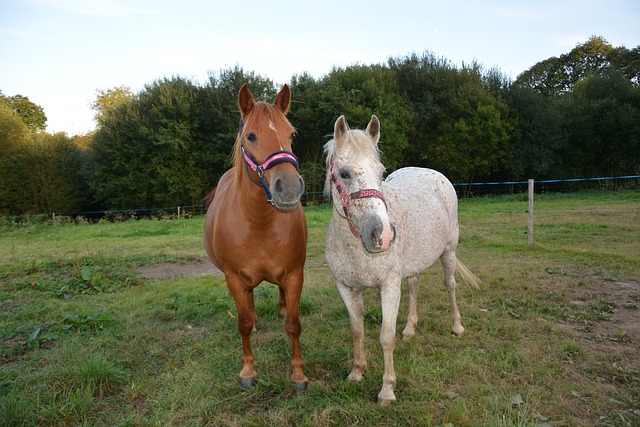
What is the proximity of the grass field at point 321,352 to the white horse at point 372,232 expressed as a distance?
38 cm

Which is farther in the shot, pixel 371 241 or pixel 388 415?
pixel 388 415

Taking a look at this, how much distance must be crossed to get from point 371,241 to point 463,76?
23.7m

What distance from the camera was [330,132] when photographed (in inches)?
827

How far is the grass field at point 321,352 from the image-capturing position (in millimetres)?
2525

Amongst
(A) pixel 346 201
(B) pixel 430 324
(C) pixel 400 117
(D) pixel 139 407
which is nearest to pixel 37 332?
(D) pixel 139 407

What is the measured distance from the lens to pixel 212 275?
6582 mm

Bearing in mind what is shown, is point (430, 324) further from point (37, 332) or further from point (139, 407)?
point (37, 332)

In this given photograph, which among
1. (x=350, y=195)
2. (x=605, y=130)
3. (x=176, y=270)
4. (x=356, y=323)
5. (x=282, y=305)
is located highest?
(x=605, y=130)

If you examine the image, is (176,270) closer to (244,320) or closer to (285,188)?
(244,320)

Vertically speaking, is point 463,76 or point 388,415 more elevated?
point 463,76

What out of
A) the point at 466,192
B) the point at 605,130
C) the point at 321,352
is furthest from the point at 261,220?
the point at 605,130

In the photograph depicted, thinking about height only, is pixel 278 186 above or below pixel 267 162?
below

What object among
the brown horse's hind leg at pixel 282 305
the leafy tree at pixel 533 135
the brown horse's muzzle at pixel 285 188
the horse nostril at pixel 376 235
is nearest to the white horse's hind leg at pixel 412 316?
the brown horse's hind leg at pixel 282 305

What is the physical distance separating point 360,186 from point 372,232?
0.34 meters
